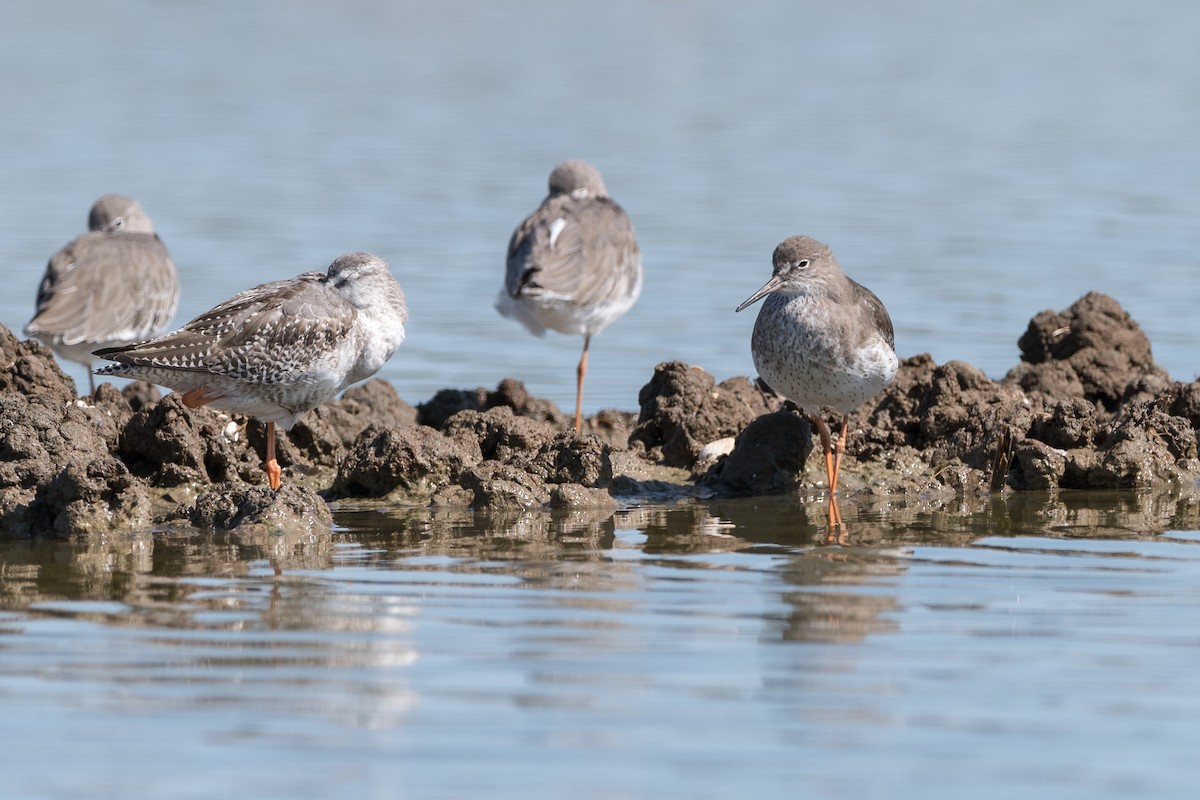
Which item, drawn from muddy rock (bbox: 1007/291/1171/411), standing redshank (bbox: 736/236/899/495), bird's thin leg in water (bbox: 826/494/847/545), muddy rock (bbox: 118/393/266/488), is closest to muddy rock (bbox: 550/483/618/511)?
bird's thin leg in water (bbox: 826/494/847/545)

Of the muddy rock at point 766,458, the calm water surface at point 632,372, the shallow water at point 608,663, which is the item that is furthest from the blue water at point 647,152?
the shallow water at point 608,663

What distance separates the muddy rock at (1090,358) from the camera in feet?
40.5

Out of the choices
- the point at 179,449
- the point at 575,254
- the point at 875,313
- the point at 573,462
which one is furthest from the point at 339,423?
the point at 875,313

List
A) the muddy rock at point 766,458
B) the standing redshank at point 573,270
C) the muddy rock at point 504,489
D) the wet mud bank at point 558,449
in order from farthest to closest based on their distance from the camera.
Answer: the standing redshank at point 573,270, the muddy rock at point 766,458, the muddy rock at point 504,489, the wet mud bank at point 558,449

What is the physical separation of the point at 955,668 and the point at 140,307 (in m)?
9.49

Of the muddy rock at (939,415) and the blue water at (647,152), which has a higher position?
the blue water at (647,152)

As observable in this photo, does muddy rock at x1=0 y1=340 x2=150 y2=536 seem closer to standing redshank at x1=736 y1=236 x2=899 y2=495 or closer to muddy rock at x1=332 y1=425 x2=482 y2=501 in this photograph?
muddy rock at x1=332 y1=425 x2=482 y2=501

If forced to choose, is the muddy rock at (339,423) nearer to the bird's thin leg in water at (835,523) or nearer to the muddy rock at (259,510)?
the muddy rock at (259,510)

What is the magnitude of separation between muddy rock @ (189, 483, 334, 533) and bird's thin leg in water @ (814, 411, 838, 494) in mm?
3099

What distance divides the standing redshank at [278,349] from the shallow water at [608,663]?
54.2 inches

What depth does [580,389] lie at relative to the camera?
1319cm

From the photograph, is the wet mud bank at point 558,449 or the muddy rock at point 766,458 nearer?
the wet mud bank at point 558,449

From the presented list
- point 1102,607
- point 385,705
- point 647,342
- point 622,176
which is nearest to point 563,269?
point 647,342

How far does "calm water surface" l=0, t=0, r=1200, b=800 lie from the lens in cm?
575
